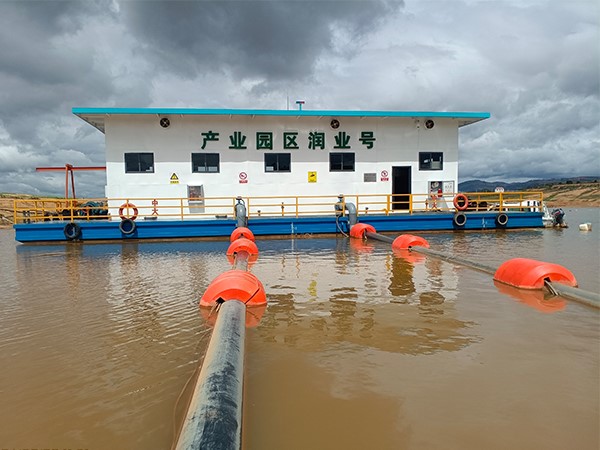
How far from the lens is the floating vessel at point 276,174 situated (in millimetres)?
14273

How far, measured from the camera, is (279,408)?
2516 mm

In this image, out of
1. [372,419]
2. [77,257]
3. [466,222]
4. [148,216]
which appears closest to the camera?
[372,419]

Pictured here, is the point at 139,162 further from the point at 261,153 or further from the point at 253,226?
the point at 253,226

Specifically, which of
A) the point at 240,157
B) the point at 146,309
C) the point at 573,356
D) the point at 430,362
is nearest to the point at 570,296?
the point at 573,356

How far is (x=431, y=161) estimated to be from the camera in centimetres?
1658

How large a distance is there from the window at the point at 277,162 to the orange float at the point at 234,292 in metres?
11.2

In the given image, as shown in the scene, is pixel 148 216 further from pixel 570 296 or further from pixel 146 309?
pixel 570 296

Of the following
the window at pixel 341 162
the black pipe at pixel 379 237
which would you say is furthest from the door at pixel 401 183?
the black pipe at pixel 379 237

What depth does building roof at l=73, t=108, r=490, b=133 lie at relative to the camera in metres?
14.3

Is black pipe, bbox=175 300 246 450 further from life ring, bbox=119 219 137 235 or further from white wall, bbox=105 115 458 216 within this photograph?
white wall, bbox=105 115 458 216

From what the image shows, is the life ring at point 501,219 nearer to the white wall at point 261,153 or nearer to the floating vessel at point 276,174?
the floating vessel at point 276,174

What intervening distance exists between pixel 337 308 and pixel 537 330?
2.14 m

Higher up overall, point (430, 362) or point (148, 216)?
point (148, 216)

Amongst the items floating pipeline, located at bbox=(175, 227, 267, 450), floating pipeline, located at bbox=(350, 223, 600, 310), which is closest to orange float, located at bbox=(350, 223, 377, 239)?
floating pipeline, located at bbox=(350, 223, 600, 310)
